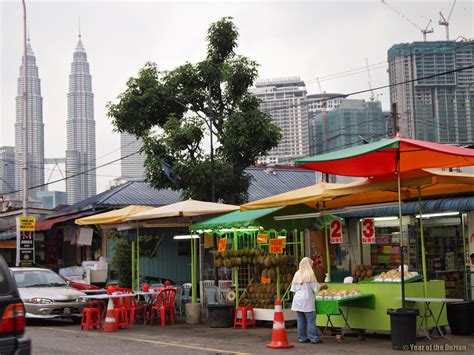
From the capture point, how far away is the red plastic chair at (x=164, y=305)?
16281 mm

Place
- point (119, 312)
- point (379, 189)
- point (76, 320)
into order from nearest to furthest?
point (379, 189)
point (119, 312)
point (76, 320)

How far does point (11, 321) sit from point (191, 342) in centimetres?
640

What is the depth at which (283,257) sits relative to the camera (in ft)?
49.6

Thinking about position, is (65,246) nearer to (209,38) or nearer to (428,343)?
(209,38)

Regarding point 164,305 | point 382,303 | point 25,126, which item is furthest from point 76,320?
point 25,126

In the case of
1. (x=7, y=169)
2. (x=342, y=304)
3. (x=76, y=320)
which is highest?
(x=7, y=169)

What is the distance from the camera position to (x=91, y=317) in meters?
15.5

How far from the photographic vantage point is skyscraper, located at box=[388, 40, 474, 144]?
1400 inches

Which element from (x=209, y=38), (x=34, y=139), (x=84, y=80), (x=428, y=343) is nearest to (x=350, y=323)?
(x=428, y=343)

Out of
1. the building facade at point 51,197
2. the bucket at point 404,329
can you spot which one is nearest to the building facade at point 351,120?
the bucket at point 404,329

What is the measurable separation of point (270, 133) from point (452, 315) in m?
9.92

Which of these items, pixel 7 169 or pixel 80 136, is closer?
pixel 7 169

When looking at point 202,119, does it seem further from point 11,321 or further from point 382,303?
point 11,321

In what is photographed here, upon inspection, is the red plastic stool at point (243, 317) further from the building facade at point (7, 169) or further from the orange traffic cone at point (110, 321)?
the building facade at point (7, 169)
